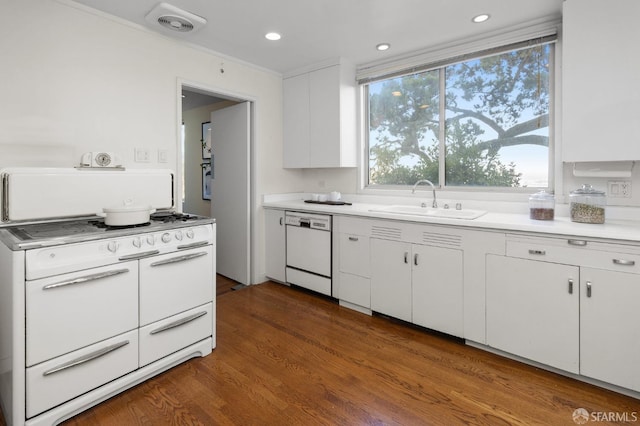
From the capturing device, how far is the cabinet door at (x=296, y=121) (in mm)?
3729

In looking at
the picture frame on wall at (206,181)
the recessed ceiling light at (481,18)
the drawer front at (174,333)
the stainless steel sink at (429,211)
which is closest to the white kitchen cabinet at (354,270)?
the stainless steel sink at (429,211)

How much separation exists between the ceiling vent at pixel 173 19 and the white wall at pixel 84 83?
215 mm

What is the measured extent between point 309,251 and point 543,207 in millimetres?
1979

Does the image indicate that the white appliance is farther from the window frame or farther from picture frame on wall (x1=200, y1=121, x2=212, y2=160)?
picture frame on wall (x1=200, y1=121, x2=212, y2=160)

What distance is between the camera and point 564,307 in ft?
6.38

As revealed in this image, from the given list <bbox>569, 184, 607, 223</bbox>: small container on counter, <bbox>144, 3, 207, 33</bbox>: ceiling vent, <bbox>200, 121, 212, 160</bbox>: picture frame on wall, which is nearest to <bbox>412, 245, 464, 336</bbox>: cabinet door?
<bbox>569, 184, 607, 223</bbox>: small container on counter

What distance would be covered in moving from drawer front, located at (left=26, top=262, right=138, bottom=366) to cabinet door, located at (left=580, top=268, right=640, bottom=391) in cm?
250

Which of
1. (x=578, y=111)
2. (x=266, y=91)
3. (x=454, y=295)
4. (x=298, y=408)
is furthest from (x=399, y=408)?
(x=266, y=91)

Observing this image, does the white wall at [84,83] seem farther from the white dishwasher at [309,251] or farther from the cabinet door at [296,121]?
the white dishwasher at [309,251]

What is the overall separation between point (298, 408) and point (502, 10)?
2.92 m

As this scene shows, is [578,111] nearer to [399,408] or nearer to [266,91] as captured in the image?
[399,408]

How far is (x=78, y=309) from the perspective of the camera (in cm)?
165

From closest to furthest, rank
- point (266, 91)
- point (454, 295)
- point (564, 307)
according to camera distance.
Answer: point (564, 307)
point (454, 295)
point (266, 91)

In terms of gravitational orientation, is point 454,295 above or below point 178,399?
above
